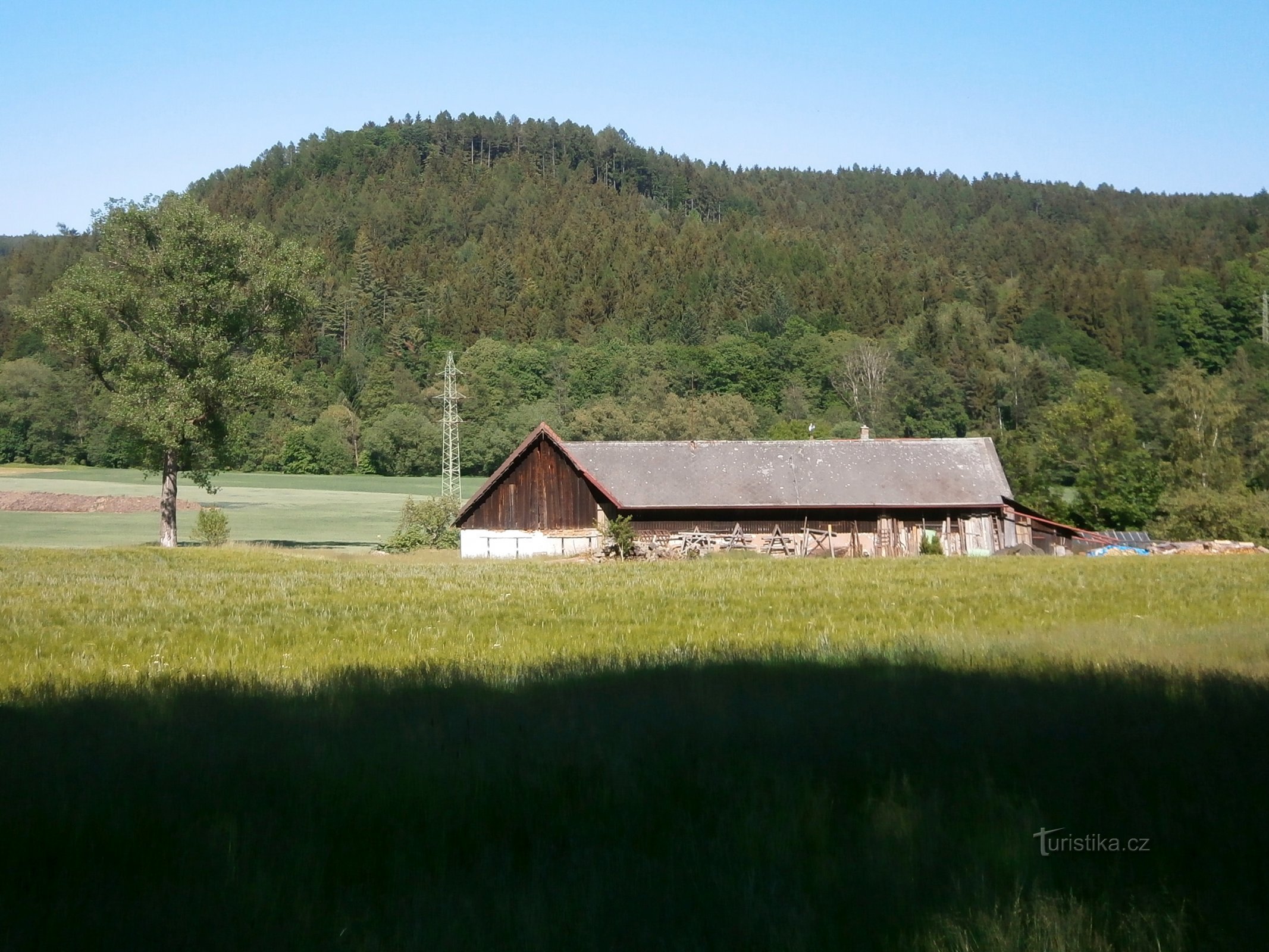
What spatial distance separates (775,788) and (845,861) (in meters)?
1.08

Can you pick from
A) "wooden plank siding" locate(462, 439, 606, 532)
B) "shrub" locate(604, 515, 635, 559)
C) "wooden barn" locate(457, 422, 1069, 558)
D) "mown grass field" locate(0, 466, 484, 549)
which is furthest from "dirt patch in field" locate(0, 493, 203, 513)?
"shrub" locate(604, 515, 635, 559)

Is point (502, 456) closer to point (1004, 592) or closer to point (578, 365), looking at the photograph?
point (578, 365)

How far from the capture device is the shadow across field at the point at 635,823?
471 cm

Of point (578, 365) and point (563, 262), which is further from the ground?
point (563, 262)

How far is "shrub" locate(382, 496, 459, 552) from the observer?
55.6m

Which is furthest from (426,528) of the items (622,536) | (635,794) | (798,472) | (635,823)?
(635,823)

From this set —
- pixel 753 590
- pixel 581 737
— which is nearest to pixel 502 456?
pixel 753 590

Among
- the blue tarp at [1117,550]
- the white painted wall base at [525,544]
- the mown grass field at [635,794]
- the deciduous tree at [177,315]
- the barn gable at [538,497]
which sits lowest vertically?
the blue tarp at [1117,550]

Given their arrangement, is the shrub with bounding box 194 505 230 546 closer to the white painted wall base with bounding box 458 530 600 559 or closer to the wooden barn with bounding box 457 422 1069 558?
the wooden barn with bounding box 457 422 1069 558

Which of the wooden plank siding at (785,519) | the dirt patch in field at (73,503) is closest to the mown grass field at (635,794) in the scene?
the wooden plank siding at (785,519)

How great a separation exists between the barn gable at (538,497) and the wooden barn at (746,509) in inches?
1.6

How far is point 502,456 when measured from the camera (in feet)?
341

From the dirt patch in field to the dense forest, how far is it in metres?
8.85

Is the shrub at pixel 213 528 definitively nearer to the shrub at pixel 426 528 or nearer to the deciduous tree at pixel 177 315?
the deciduous tree at pixel 177 315
